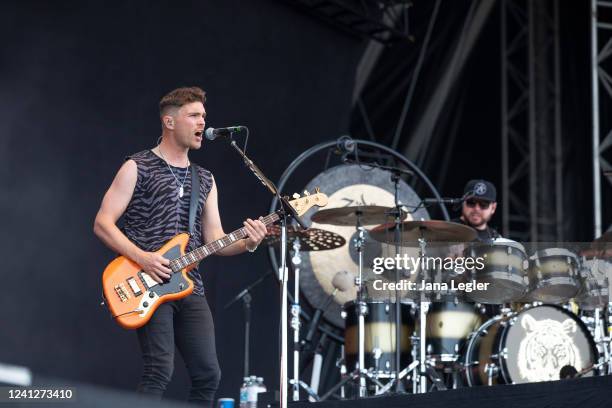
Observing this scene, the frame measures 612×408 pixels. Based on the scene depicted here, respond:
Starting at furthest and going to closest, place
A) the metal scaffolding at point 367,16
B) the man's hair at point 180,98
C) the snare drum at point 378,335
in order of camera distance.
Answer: the metal scaffolding at point 367,16
the snare drum at point 378,335
the man's hair at point 180,98

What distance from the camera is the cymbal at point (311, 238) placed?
6512mm

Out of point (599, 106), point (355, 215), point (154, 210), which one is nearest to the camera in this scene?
point (154, 210)

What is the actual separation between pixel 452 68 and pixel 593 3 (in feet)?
5.77

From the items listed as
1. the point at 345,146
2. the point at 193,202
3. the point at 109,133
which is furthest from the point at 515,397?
the point at 109,133

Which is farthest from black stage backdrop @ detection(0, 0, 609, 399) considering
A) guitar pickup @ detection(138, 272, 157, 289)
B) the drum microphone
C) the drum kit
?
guitar pickup @ detection(138, 272, 157, 289)

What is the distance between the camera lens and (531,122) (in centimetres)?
1105

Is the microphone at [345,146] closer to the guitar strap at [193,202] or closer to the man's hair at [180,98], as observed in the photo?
the man's hair at [180,98]

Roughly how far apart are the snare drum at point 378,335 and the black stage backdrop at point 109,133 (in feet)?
3.94

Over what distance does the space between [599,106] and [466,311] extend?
4.89 metres

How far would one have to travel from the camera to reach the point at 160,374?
4324mm

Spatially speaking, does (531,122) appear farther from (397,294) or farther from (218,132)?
(218,132)

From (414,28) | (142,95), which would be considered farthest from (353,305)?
(414,28)

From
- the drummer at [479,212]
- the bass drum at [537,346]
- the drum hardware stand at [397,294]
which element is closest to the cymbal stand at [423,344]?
the drum hardware stand at [397,294]

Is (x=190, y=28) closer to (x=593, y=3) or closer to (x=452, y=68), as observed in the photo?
(x=452, y=68)
